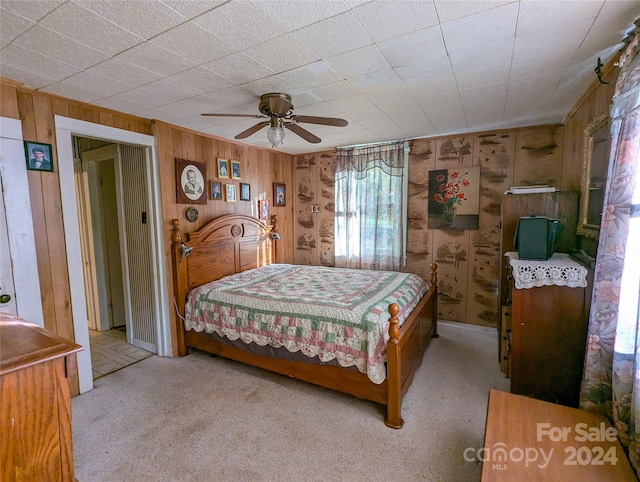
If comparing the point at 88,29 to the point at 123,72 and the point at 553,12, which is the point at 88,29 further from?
the point at 553,12

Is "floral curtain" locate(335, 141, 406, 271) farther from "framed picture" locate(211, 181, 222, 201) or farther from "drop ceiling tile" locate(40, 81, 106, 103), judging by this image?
"drop ceiling tile" locate(40, 81, 106, 103)

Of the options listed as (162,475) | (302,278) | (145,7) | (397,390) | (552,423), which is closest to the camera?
(145,7)

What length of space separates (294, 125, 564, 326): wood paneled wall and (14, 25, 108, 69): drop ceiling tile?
359 centimetres

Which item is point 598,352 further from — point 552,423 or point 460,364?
point 460,364

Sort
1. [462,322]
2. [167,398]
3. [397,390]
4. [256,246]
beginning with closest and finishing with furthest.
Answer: [397,390] < [167,398] < [462,322] < [256,246]

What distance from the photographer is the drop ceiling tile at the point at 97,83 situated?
2135mm

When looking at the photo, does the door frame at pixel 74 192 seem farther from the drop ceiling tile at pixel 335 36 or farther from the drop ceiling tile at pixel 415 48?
the drop ceiling tile at pixel 415 48

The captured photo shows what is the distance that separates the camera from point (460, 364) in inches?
121

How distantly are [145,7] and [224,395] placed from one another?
2.69 meters

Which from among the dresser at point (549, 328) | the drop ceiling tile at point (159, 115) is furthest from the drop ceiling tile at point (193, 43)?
the dresser at point (549, 328)

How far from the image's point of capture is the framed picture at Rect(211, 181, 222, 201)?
148 inches

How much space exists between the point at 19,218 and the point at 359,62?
2.70 meters

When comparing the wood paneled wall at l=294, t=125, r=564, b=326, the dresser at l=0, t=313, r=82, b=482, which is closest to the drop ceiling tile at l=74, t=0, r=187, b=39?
the dresser at l=0, t=313, r=82, b=482

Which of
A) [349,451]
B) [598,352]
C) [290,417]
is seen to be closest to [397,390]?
[349,451]
